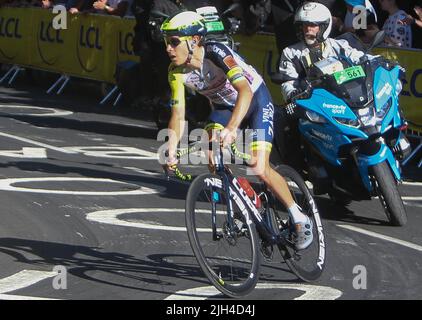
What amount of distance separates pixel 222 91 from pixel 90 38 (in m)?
11.6

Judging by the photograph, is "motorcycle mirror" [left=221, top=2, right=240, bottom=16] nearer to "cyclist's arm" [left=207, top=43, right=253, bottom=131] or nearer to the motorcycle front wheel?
the motorcycle front wheel

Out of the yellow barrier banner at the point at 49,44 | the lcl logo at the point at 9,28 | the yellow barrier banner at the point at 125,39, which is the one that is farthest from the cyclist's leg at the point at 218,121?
the lcl logo at the point at 9,28

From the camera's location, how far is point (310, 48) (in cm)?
1095

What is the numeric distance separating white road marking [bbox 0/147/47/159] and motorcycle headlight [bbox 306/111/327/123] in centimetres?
405

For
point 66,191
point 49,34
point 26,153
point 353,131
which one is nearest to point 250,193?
point 353,131

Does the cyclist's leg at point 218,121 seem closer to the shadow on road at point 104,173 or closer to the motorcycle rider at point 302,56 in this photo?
the motorcycle rider at point 302,56

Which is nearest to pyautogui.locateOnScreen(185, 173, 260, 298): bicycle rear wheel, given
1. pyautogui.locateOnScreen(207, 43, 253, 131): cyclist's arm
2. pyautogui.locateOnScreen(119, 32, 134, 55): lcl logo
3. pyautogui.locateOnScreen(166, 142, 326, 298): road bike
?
pyautogui.locateOnScreen(166, 142, 326, 298): road bike

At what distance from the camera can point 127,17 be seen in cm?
1861

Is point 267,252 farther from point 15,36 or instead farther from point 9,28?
point 9,28

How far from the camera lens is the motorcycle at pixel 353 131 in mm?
10102

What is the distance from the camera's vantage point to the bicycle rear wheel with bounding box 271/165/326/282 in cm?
820

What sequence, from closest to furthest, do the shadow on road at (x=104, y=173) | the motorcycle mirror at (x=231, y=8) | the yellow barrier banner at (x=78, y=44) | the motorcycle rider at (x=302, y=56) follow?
the motorcycle rider at (x=302, y=56)
the shadow on road at (x=104, y=173)
the motorcycle mirror at (x=231, y=8)
the yellow barrier banner at (x=78, y=44)

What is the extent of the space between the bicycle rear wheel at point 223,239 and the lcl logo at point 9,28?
14.5 meters
